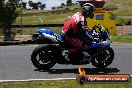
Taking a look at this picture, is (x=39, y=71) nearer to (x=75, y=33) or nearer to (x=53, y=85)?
(x=75, y=33)

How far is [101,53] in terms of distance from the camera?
470 inches

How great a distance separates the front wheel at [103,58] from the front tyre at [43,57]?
1138mm

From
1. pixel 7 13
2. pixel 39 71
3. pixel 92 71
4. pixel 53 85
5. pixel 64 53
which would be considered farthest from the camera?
pixel 7 13

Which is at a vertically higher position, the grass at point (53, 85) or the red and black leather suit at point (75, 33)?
the red and black leather suit at point (75, 33)

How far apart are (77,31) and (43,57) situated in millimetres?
1108

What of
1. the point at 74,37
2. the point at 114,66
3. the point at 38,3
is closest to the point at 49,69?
the point at 74,37

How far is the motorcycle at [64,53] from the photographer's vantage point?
11688 mm

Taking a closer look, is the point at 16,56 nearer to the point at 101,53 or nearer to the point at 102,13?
the point at 101,53

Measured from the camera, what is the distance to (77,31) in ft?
38.6

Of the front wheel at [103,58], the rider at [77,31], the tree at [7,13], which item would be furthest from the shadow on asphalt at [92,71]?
the tree at [7,13]

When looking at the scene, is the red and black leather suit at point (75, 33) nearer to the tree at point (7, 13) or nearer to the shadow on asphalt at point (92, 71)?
the shadow on asphalt at point (92, 71)

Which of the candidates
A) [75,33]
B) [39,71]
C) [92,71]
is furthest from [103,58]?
[39,71]

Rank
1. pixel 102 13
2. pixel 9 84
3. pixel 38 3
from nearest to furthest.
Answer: pixel 9 84 < pixel 102 13 < pixel 38 3

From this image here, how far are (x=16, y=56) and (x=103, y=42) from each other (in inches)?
158
